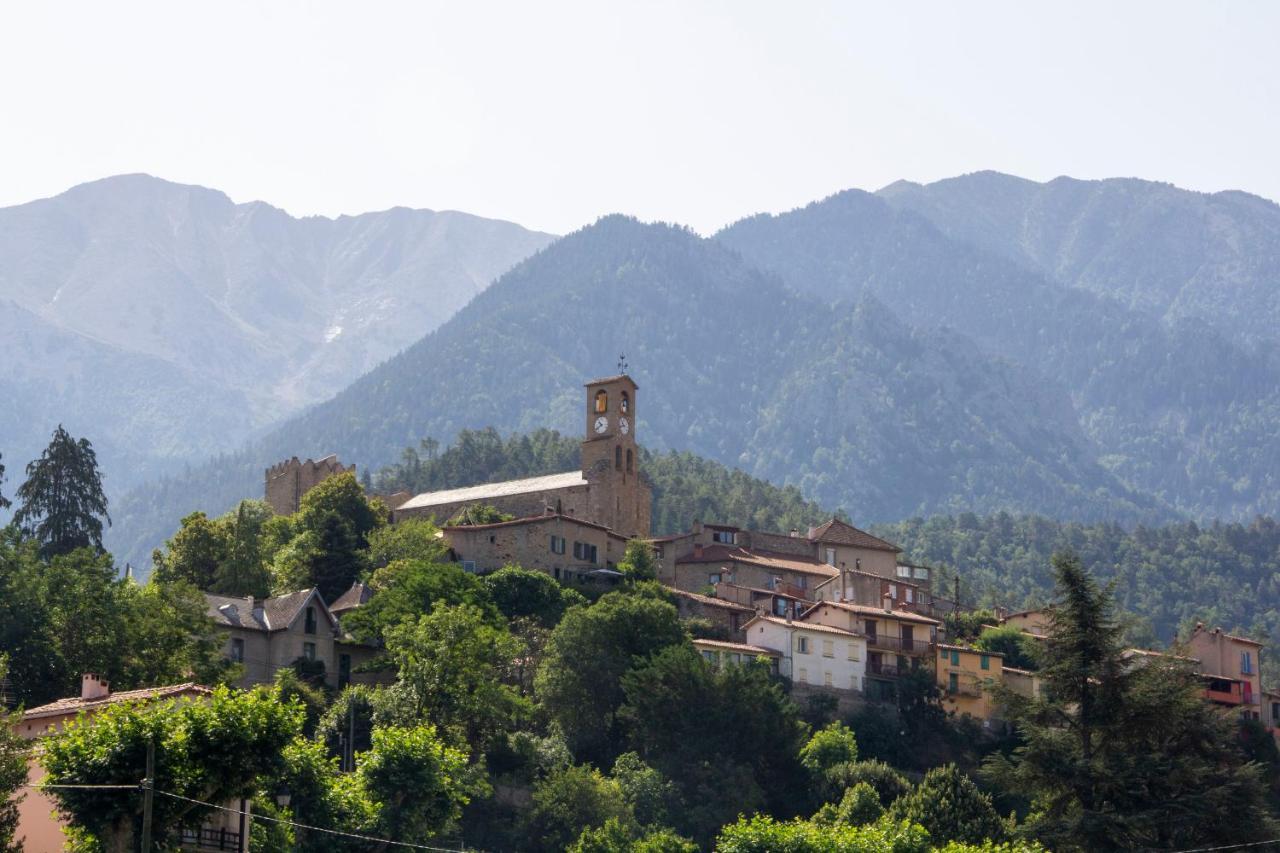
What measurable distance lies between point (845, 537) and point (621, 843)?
6304 cm

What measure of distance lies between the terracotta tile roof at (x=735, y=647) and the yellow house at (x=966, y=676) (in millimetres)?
9594

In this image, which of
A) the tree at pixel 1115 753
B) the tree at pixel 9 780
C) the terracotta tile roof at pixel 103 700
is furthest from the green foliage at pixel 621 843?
the tree at pixel 9 780

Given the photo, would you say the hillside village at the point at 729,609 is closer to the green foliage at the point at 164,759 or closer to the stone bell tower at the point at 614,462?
the stone bell tower at the point at 614,462

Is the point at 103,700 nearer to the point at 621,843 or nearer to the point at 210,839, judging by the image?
the point at 210,839

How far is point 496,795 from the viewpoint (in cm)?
8319

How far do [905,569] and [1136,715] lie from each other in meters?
70.6

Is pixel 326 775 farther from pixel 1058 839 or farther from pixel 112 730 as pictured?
pixel 1058 839

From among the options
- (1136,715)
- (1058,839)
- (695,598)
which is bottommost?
(1058,839)

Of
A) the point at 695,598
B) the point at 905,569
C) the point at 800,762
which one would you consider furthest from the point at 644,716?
the point at 905,569

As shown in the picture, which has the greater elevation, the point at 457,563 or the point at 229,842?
the point at 457,563

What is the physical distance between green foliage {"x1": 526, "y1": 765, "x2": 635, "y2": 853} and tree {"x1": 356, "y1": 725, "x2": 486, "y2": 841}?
10.9m

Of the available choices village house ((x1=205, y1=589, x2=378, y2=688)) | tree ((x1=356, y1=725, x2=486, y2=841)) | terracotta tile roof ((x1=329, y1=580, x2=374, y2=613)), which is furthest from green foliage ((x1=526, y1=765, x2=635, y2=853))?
terracotta tile roof ((x1=329, y1=580, x2=374, y2=613))

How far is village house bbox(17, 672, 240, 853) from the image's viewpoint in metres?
55.3

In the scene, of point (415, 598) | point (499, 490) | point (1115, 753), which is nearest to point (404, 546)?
point (415, 598)
